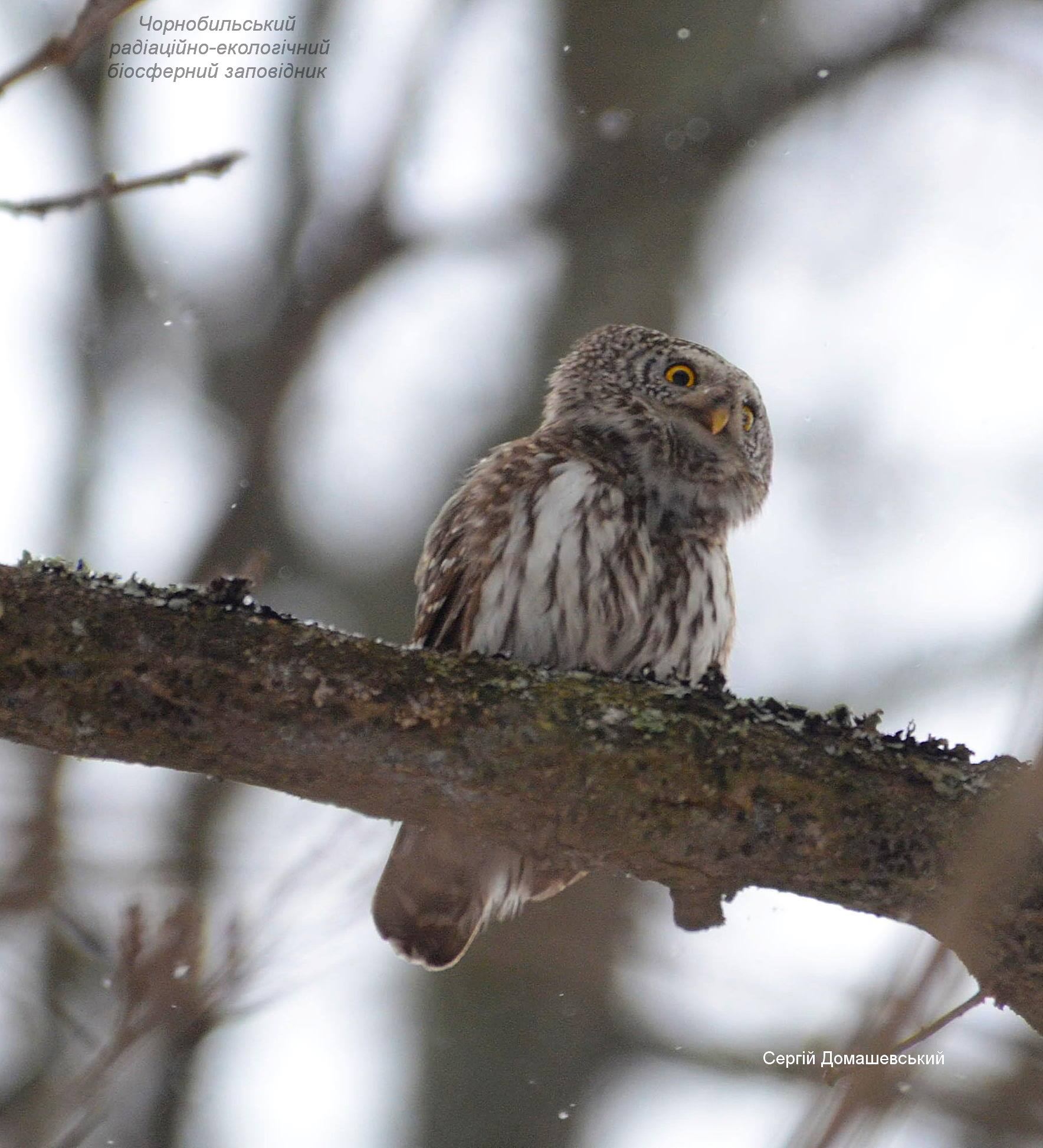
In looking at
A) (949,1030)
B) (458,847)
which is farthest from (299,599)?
(949,1030)

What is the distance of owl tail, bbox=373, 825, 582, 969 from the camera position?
14.3 feet

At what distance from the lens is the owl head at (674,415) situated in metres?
5.03

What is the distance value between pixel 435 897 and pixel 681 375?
7.49ft

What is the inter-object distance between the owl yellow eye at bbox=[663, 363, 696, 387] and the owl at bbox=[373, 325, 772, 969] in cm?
21

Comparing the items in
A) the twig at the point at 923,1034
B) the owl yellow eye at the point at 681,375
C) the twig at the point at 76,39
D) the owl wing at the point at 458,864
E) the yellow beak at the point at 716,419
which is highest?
the owl yellow eye at the point at 681,375

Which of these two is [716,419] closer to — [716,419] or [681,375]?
[716,419]

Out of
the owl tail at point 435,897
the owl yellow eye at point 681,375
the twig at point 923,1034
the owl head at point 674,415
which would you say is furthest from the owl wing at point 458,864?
the twig at point 923,1034

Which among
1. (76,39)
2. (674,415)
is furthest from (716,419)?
(76,39)

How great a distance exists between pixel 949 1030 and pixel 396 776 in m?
1.46

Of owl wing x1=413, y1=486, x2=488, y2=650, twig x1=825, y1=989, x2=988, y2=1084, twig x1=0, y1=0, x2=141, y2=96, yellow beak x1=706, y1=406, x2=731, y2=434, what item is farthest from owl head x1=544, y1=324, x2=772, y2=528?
twig x1=0, y1=0, x2=141, y2=96

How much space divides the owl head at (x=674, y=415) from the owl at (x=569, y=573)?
0.01m

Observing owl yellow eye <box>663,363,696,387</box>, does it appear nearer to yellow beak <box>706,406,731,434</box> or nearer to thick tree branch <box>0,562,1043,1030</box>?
yellow beak <box>706,406,731,434</box>

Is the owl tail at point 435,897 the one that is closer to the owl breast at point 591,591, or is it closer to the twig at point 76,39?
the owl breast at point 591,591

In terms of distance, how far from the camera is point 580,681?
3.54 metres
